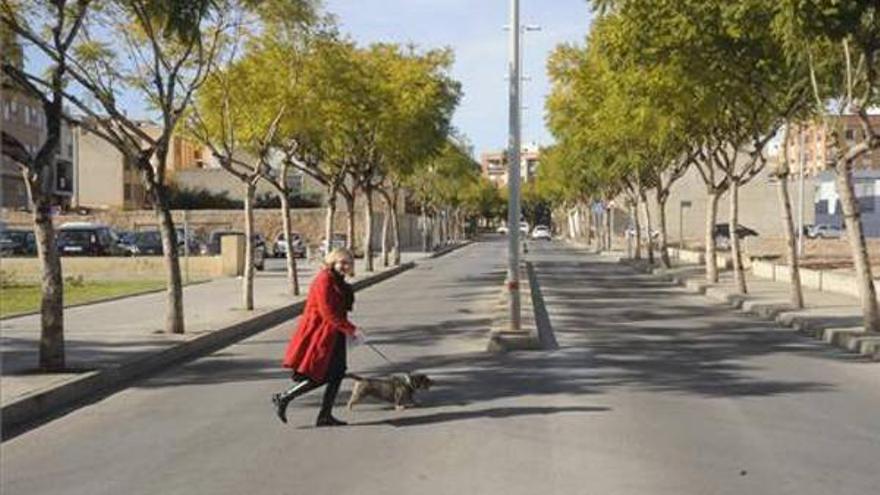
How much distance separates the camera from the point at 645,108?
28672 millimetres

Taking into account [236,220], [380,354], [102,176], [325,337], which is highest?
[102,176]

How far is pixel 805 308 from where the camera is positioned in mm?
24906

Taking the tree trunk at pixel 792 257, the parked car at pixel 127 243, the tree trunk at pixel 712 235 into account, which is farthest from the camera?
the parked car at pixel 127 243

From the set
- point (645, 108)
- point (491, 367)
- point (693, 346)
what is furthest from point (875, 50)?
point (645, 108)

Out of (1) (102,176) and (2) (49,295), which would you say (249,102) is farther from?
(1) (102,176)

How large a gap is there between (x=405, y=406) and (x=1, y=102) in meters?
7.39

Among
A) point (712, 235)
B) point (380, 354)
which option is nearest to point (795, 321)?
point (380, 354)

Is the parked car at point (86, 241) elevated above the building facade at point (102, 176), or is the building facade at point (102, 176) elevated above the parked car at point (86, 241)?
the building facade at point (102, 176)

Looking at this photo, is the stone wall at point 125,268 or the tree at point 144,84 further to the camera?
the stone wall at point 125,268

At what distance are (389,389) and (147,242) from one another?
50.2 metres

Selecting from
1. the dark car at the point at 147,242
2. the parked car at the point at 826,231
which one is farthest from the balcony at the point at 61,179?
the parked car at the point at 826,231

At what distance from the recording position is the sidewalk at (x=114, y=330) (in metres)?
14.1

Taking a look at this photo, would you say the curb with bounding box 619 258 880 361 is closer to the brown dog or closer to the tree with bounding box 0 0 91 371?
the brown dog

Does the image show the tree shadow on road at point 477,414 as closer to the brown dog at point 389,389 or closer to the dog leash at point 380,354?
Result: the brown dog at point 389,389
